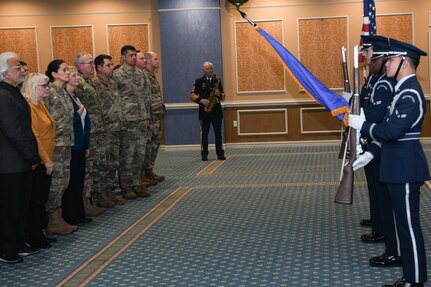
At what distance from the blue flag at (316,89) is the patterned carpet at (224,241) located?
1054 mm

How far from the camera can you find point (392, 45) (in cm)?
385

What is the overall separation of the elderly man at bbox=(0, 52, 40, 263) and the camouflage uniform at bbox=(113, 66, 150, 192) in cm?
261

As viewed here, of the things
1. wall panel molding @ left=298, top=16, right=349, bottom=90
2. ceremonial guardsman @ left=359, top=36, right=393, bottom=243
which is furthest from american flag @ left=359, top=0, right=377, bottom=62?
wall panel molding @ left=298, top=16, right=349, bottom=90

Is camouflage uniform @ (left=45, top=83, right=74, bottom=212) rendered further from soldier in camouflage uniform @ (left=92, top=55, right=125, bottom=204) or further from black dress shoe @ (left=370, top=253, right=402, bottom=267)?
black dress shoe @ (left=370, top=253, right=402, bottom=267)

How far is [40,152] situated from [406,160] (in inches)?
116

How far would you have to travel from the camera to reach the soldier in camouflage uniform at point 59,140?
5965 millimetres

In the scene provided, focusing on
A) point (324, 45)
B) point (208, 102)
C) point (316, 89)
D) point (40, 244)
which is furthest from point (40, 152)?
point (324, 45)

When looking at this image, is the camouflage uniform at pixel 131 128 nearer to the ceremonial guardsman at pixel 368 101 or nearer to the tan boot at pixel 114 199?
the tan boot at pixel 114 199

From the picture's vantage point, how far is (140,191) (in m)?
7.98

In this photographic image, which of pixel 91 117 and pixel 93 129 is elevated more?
pixel 91 117

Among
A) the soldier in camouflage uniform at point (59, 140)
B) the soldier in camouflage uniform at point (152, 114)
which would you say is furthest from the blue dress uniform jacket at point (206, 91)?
the soldier in camouflage uniform at point (59, 140)

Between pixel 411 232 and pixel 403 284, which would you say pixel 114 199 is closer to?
pixel 403 284

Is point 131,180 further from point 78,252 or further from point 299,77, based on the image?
point 299,77

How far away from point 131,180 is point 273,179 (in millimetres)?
1971
